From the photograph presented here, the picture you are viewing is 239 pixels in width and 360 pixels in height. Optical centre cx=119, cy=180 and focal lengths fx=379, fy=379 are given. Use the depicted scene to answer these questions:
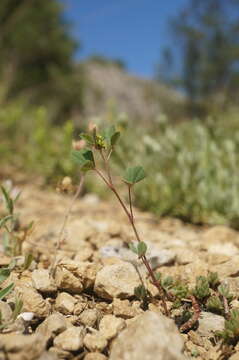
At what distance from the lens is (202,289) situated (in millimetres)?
1095

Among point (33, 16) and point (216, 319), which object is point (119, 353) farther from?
point (33, 16)

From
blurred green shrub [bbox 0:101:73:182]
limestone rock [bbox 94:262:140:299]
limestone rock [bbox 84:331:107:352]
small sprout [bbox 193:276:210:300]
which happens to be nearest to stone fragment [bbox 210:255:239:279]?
small sprout [bbox 193:276:210:300]

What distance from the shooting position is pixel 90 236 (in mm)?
1707

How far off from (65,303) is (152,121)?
574cm

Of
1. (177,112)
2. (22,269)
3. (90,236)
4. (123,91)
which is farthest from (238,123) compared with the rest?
(123,91)

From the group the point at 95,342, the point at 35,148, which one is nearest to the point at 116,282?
the point at 95,342

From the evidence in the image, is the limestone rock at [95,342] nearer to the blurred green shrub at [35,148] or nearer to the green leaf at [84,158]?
the green leaf at [84,158]

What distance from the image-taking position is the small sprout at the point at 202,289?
3.59 feet

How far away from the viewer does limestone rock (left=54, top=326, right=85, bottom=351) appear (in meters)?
0.87

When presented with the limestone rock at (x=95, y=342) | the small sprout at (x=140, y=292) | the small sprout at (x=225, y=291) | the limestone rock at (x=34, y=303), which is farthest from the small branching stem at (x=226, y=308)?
the limestone rock at (x=34, y=303)

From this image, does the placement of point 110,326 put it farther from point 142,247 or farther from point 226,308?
point 226,308

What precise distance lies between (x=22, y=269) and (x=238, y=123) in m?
4.33

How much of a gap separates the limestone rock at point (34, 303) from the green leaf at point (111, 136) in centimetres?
46

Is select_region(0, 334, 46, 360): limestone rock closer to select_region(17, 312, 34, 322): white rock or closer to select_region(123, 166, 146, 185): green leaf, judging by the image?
select_region(17, 312, 34, 322): white rock
